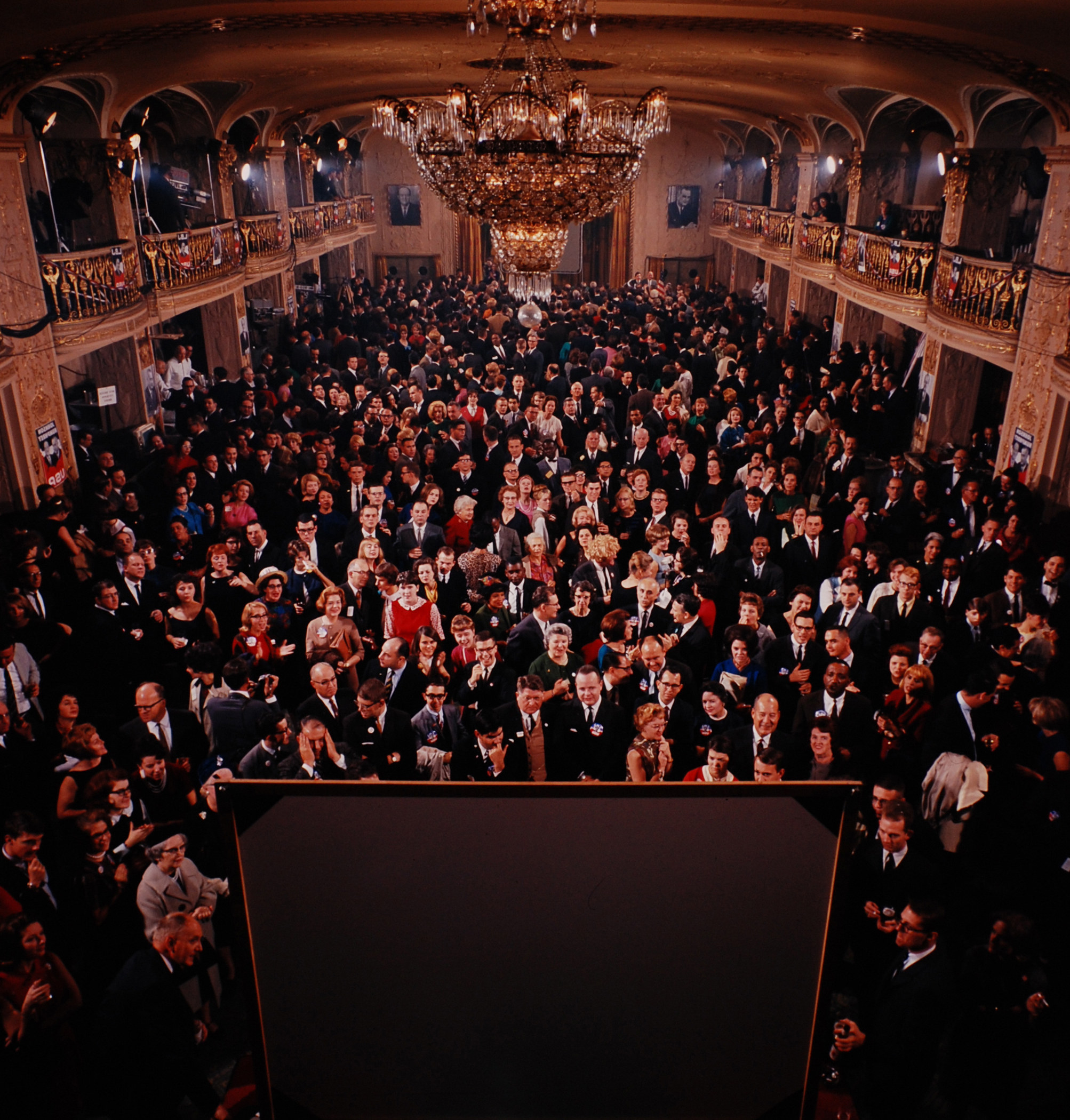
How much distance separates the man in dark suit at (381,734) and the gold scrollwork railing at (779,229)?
1824cm

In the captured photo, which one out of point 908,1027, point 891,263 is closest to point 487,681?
point 908,1027

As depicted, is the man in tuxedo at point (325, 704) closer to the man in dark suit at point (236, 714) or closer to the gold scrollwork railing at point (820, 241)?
the man in dark suit at point (236, 714)

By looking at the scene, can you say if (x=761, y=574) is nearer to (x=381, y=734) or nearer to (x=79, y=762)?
(x=381, y=734)

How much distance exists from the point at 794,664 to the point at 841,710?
0.62m

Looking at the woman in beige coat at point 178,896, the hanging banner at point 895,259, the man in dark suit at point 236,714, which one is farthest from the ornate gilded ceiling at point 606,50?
the woman in beige coat at point 178,896

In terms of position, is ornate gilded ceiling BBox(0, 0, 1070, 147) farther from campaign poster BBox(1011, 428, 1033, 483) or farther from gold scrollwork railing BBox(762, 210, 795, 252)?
gold scrollwork railing BBox(762, 210, 795, 252)

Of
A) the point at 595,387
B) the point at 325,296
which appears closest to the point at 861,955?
the point at 595,387

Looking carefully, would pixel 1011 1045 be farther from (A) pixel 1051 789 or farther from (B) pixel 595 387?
(B) pixel 595 387

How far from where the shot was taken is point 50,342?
1045 centimetres

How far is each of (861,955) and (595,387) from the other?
8.68m

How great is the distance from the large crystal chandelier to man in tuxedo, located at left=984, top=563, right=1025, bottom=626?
4310mm

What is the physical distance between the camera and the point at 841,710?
542cm

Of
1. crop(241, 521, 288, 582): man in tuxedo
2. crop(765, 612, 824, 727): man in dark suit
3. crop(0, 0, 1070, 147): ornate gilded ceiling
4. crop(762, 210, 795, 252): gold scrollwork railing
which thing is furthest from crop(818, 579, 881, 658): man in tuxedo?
crop(762, 210, 795, 252): gold scrollwork railing

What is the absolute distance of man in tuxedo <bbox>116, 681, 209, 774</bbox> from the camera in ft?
16.4
